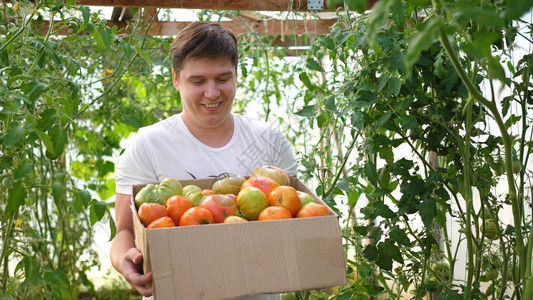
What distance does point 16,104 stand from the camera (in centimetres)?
136

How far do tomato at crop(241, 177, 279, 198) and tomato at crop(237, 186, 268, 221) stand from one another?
0.05 meters

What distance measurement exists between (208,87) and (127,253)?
0.52 metres

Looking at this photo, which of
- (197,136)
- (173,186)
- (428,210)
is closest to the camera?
(173,186)

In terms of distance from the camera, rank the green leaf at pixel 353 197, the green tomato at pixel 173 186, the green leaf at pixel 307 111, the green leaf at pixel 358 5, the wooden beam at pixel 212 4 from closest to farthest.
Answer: the green leaf at pixel 358 5 → the green tomato at pixel 173 186 → the green leaf at pixel 307 111 → the green leaf at pixel 353 197 → the wooden beam at pixel 212 4

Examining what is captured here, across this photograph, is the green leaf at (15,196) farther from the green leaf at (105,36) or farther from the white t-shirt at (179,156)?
the green leaf at (105,36)

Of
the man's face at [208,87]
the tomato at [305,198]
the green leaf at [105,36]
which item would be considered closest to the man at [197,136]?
the man's face at [208,87]

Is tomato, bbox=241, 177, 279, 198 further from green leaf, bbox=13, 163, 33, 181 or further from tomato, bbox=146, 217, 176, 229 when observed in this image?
green leaf, bbox=13, 163, 33, 181

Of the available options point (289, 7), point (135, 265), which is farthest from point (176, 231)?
point (289, 7)

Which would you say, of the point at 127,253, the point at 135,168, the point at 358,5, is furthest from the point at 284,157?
the point at 358,5

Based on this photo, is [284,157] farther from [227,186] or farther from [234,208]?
[234,208]

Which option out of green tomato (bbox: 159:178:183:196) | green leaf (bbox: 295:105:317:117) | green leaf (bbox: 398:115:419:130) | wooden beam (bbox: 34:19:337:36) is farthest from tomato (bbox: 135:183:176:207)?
wooden beam (bbox: 34:19:337:36)

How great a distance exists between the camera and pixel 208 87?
5.14 ft

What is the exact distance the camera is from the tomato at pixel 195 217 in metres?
1.12

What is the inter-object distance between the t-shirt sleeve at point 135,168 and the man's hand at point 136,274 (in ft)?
1.11
